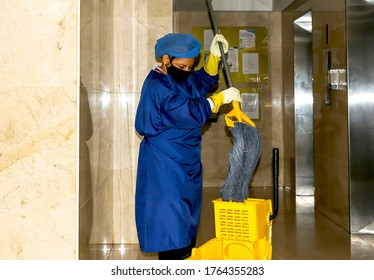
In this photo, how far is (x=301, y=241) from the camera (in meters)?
4.31

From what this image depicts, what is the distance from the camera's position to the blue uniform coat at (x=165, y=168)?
113 inches

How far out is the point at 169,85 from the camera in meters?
2.87

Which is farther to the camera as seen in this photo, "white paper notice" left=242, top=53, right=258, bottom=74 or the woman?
"white paper notice" left=242, top=53, right=258, bottom=74

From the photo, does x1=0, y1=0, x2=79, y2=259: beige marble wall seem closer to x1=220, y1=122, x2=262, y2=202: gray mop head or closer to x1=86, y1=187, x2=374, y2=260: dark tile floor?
x1=86, y1=187, x2=374, y2=260: dark tile floor

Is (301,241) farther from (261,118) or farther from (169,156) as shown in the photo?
(261,118)

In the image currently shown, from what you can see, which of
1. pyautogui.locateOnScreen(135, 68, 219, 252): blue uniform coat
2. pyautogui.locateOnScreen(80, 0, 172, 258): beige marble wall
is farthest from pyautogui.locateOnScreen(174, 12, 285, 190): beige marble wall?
pyautogui.locateOnScreen(135, 68, 219, 252): blue uniform coat

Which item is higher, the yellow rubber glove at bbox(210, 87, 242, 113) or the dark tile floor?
the yellow rubber glove at bbox(210, 87, 242, 113)

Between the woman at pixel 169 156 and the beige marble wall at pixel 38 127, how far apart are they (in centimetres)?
46

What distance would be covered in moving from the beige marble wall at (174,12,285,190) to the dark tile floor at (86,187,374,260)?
1.47m

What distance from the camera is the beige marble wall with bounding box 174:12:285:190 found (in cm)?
714

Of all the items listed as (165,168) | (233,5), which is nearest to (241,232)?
(165,168)
